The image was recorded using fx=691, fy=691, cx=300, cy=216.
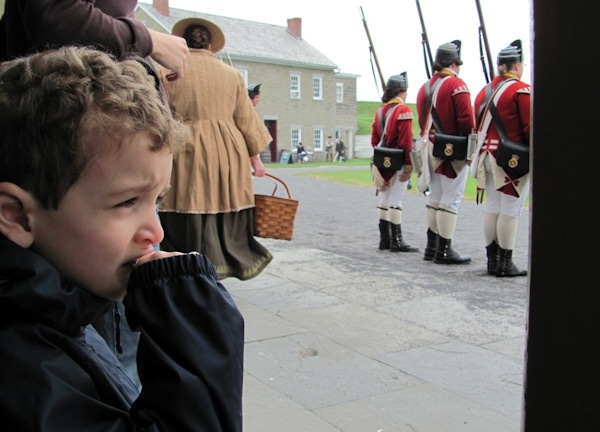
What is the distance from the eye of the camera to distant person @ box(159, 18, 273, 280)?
4.49 metres

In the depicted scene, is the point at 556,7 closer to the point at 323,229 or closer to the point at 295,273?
the point at 295,273

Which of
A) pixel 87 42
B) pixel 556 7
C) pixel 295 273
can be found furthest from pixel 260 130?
pixel 556 7

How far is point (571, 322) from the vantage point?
1.34m

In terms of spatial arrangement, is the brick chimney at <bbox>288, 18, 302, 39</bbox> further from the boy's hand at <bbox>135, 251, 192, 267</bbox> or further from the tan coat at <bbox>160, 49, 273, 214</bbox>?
the boy's hand at <bbox>135, 251, 192, 267</bbox>

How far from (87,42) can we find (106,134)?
985 mm

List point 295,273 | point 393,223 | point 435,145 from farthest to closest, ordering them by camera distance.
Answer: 1. point 393,223
2. point 435,145
3. point 295,273

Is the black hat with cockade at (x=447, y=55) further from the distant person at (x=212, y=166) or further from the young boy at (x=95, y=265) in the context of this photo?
the young boy at (x=95, y=265)

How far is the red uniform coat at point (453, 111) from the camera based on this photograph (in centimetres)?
725

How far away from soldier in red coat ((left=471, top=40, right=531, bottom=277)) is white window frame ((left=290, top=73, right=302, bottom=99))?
4235 centimetres

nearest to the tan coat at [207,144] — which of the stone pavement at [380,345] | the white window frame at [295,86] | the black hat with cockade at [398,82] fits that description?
the stone pavement at [380,345]

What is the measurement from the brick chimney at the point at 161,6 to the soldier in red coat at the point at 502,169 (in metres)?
39.8

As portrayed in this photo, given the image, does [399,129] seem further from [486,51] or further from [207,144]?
[207,144]

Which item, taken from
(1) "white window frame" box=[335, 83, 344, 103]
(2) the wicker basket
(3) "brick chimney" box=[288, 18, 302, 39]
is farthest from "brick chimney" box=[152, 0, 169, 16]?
(2) the wicker basket

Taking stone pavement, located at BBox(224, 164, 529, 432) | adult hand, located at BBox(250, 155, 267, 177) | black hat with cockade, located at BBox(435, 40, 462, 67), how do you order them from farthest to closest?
1. black hat with cockade, located at BBox(435, 40, 462, 67)
2. adult hand, located at BBox(250, 155, 267, 177)
3. stone pavement, located at BBox(224, 164, 529, 432)
